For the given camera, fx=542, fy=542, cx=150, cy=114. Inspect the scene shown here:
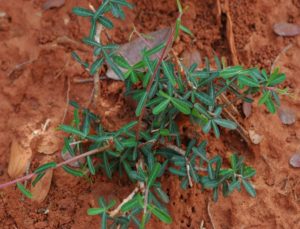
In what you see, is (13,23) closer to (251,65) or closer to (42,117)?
(42,117)

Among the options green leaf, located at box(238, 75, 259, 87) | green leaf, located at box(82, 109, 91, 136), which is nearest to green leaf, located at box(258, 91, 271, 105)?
green leaf, located at box(238, 75, 259, 87)

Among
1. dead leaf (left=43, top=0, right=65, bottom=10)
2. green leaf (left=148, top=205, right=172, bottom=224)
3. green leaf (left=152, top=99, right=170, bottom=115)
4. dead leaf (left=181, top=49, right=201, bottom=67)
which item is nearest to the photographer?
green leaf (left=148, top=205, right=172, bottom=224)

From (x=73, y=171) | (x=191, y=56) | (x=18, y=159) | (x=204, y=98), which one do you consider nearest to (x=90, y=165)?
(x=73, y=171)

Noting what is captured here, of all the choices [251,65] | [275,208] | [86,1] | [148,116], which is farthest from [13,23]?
[275,208]

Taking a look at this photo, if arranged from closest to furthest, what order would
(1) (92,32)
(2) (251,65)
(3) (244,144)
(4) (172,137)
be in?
(1) (92,32) → (4) (172,137) → (3) (244,144) → (2) (251,65)

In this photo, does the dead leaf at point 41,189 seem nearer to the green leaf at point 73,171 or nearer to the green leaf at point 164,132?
the green leaf at point 73,171

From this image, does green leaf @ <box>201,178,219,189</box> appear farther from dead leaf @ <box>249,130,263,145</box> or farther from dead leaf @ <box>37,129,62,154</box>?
dead leaf @ <box>37,129,62,154</box>

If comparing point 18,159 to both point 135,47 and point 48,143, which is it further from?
point 135,47
